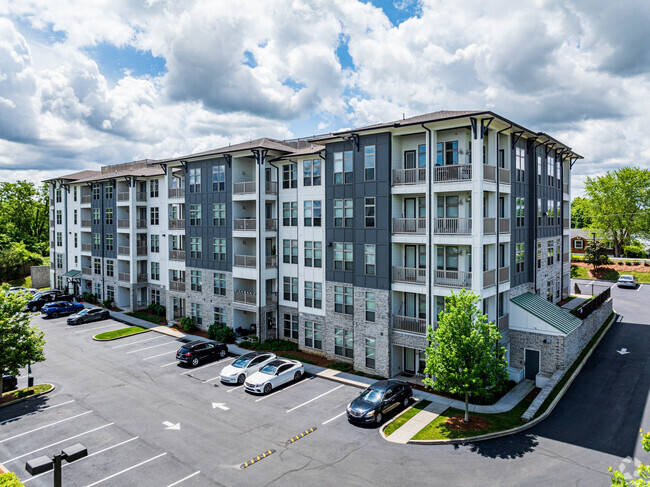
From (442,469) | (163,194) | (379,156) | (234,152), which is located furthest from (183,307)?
(442,469)

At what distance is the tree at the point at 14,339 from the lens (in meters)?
22.9

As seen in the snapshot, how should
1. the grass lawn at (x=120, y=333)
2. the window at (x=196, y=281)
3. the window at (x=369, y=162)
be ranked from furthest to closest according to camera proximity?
the window at (x=196, y=281) < the grass lawn at (x=120, y=333) < the window at (x=369, y=162)

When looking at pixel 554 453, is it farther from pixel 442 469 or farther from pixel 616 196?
pixel 616 196

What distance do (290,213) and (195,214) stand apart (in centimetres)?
1044

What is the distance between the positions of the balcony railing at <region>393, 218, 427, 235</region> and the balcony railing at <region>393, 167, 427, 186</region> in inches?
84.4

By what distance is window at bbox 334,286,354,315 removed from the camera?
27.8 m

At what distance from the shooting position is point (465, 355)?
62.9 feet

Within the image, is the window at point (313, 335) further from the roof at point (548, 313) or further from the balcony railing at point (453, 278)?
the roof at point (548, 313)

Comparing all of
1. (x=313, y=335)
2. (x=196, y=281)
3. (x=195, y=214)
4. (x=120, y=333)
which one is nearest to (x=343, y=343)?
(x=313, y=335)

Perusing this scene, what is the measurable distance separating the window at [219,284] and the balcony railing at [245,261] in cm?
219

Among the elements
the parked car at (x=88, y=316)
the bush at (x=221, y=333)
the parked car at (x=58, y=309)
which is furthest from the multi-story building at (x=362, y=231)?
the parked car at (x=58, y=309)

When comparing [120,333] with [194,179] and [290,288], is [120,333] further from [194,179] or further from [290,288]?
[290,288]

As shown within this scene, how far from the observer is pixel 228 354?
102 ft

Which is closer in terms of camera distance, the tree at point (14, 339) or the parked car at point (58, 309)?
the tree at point (14, 339)
